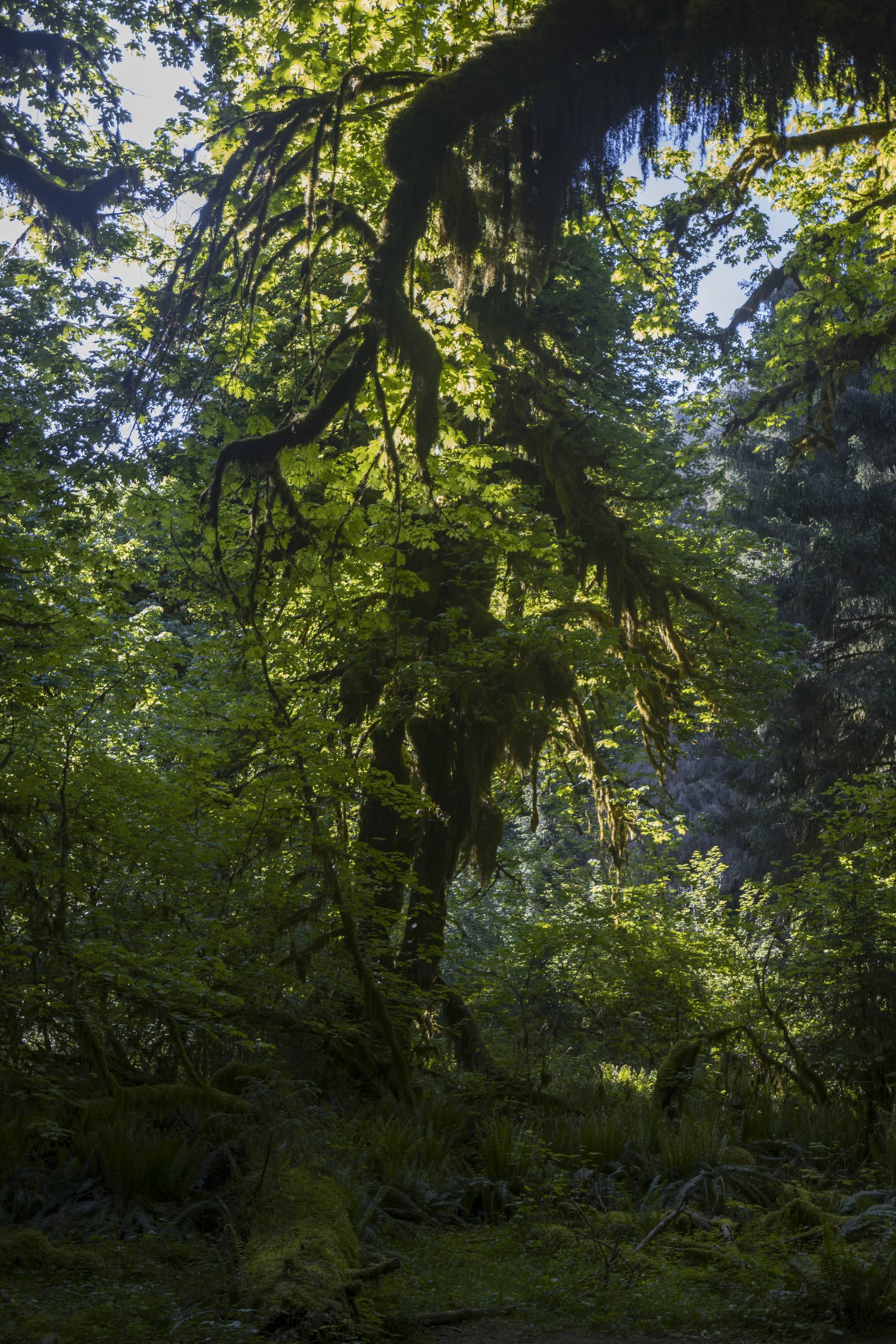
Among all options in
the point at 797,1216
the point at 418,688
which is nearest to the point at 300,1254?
the point at 797,1216

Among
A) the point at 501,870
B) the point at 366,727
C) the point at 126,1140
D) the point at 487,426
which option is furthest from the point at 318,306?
the point at 126,1140

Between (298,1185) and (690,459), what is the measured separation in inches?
463

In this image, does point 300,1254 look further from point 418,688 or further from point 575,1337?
point 418,688

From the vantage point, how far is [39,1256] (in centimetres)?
455

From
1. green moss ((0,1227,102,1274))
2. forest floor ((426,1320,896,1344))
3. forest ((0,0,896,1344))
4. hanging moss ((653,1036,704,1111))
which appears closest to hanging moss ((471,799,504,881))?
forest ((0,0,896,1344))

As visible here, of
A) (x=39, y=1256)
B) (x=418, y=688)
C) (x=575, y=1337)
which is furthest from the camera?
(x=418, y=688)

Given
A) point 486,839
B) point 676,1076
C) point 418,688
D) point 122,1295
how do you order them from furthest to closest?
1. point 486,839
2. point 418,688
3. point 676,1076
4. point 122,1295

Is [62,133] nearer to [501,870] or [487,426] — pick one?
[487,426]

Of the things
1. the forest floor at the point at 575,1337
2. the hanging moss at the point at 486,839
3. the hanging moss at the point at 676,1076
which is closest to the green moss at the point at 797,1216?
the forest floor at the point at 575,1337

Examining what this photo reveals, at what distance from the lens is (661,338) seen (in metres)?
15.2

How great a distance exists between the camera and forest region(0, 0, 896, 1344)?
5141 millimetres

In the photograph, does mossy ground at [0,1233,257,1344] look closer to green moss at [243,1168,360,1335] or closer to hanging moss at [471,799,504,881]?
green moss at [243,1168,360,1335]

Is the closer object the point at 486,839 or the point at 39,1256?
the point at 39,1256

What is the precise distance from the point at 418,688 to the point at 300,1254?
714 centimetres
